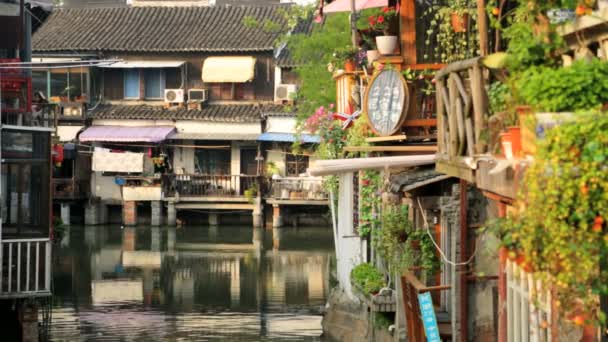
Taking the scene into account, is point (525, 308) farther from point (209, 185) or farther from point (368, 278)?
point (209, 185)

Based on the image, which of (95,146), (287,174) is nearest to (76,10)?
(95,146)

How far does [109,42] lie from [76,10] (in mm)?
4842

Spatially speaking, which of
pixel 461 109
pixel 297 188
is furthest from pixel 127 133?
pixel 461 109

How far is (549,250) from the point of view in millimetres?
7492

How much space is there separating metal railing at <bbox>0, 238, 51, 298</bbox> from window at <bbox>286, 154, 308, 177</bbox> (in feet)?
93.1

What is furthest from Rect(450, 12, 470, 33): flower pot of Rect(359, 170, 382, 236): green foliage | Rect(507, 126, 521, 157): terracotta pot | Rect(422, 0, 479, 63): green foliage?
Rect(507, 126, 521, 157): terracotta pot

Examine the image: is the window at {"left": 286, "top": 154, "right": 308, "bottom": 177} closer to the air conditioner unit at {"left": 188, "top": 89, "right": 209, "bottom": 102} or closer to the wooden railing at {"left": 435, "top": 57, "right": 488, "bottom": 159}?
the air conditioner unit at {"left": 188, "top": 89, "right": 209, "bottom": 102}

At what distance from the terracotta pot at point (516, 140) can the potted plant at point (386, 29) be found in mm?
8560

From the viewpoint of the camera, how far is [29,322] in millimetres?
20812

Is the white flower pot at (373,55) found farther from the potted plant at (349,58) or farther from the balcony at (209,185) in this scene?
the balcony at (209,185)

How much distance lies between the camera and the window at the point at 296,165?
160ft

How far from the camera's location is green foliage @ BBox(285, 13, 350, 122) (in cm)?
3017

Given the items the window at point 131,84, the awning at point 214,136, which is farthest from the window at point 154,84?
the awning at point 214,136

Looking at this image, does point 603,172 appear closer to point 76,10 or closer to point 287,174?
point 287,174
